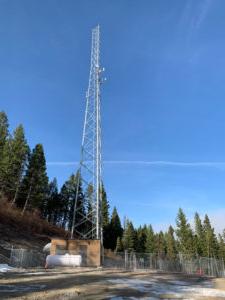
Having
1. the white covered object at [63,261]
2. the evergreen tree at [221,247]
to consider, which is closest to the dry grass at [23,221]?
the white covered object at [63,261]

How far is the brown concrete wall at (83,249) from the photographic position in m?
28.2

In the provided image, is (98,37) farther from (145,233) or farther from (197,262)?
(145,233)

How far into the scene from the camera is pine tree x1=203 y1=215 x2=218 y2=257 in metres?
65.9

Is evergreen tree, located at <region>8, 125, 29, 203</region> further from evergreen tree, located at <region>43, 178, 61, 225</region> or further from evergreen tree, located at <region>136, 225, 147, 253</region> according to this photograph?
evergreen tree, located at <region>136, 225, 147, 253</region>

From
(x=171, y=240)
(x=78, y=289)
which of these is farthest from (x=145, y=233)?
(x=78, y=289)

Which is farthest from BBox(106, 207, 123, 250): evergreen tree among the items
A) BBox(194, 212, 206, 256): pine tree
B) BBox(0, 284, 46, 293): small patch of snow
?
BBox(0, 284, 46, 293): small patch of snow

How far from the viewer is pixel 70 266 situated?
26.2 meters

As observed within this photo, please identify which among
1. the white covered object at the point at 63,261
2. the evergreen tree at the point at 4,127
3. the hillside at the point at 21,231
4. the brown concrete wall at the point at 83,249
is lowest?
the white covered object at the point at 63,261

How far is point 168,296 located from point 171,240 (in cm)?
7485

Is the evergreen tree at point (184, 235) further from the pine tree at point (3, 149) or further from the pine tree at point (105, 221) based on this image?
the pine tree at point (3, 149)

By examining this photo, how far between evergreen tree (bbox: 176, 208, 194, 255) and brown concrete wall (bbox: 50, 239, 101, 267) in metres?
37.9

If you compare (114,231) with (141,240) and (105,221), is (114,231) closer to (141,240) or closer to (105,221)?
(105,221)

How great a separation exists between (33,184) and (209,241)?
37.5m

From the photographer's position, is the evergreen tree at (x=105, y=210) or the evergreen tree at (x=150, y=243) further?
the evergreen tree at (x=150, y=243)
